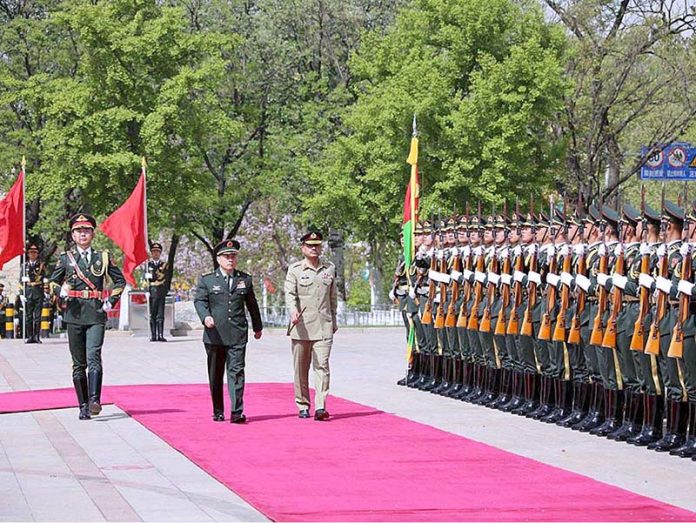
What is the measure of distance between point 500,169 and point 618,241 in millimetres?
23554

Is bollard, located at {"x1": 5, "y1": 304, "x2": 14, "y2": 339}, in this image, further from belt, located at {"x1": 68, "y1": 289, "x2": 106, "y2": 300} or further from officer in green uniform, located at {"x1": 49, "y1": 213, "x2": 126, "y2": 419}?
belt, located at {"x1": 68, "y1": 289, "x2": 106, "y2": 300}

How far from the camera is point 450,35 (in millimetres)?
37875

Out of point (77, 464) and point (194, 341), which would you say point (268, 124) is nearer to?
point (194, 341)

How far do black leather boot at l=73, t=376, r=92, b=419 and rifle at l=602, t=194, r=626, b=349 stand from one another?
514 centimetres

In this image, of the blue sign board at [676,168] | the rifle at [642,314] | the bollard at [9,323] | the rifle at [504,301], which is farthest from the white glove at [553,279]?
the bollard at [9,323]

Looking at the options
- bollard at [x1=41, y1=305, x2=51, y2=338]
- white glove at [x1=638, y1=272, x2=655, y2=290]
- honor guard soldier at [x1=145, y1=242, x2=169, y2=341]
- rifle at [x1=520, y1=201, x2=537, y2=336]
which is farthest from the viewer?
bollard at [x1=41, y1=305, x2=51, y2=338]

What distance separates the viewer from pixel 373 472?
37.0ft

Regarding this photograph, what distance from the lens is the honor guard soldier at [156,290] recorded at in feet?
99.7

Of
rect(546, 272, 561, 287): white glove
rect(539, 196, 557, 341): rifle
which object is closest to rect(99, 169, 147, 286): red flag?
rect(539, 196, 557, 341): rifle

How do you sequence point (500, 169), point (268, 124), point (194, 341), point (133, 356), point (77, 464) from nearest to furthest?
point (77, 464)
point (133, 356)
point (194, 341)
point (500, 169)
point (268, 124)

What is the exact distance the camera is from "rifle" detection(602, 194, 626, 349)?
13.2 m

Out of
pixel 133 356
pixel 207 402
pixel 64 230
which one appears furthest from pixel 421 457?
pixel 64 230

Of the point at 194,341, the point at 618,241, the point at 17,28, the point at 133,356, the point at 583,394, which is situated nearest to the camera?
the point at 618,241

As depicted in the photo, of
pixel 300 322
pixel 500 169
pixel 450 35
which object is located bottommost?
pixel 300 322
